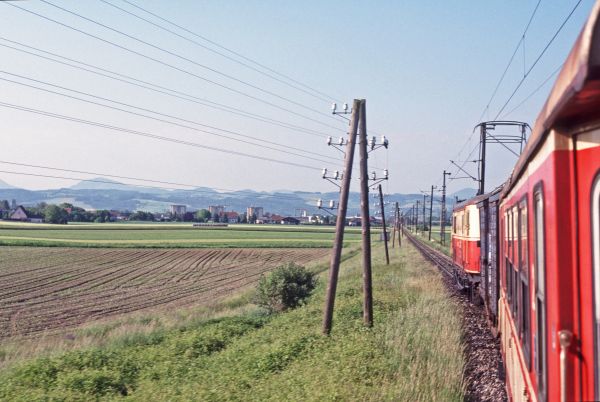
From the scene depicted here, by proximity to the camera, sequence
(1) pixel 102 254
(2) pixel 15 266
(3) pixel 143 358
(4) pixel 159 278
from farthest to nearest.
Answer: (1) pixel 102 254
(2) pixel 15 266
(4) pixel 159 278
(3) pixel 143 358

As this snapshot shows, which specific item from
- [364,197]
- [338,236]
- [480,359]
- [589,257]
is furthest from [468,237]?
[589,257]

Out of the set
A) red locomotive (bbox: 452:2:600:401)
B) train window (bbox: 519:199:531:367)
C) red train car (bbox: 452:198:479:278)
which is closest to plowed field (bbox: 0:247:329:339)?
red train car (bbox: 452:198:479:278)

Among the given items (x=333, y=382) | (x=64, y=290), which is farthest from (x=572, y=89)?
(x=64, y=290)

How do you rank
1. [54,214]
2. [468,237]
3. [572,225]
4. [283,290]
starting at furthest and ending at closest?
1. [54,214]
2. [283,290]
3. [468,237]
4. [572,225]

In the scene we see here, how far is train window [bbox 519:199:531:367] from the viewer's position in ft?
15.5

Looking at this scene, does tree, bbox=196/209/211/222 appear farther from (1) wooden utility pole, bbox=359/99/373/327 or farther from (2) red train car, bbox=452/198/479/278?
(1) wooden utility pole, bbox=359/99/373/327

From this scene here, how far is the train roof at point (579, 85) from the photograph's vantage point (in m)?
2.33

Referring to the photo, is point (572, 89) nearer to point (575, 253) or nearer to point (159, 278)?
point (575, 253)

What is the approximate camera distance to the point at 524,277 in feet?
16.1

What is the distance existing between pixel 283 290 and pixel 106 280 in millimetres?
25048

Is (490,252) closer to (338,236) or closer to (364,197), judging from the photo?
(338,236)

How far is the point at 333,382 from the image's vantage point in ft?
35.2

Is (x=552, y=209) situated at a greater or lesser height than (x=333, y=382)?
greater

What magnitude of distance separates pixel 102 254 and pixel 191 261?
11.0m
